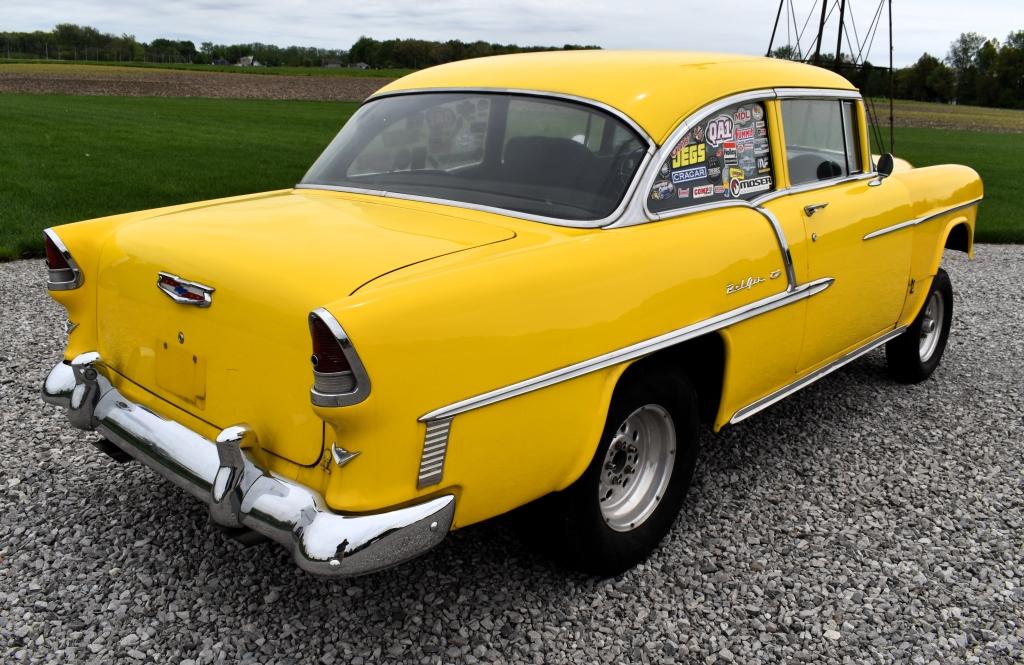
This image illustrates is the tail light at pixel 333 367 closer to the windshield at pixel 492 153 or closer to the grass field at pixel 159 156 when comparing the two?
the windshield at pixel 492 153

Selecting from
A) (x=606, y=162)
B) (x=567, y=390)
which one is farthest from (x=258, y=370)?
(x=606, y=162)

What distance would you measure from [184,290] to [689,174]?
1829 millimetres

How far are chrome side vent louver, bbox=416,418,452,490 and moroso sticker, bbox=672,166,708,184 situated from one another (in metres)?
1.42

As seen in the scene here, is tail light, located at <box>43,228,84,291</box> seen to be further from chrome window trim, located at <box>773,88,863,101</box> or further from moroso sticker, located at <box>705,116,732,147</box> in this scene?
chrome window trim, located at <box>773,88,863,101</box>

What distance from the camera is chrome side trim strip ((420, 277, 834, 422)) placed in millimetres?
2186

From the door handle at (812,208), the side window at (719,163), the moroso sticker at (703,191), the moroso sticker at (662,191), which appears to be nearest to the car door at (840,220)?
the door handle at (812,208)

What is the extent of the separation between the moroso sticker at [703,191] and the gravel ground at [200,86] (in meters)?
25.9

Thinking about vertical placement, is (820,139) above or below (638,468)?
above

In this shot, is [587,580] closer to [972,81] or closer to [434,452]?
[434,452]

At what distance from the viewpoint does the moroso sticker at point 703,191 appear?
312cm

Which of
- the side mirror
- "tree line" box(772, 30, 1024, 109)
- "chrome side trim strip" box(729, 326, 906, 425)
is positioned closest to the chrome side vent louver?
"chrome side trim strip" box(729, 326, 906, 425)

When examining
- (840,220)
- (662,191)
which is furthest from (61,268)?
(840,220)

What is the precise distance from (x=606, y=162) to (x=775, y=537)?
1.64 metres

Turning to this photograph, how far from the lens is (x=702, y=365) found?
321 cm
